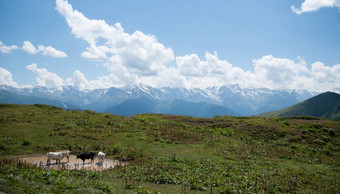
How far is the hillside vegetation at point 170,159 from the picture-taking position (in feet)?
50.3

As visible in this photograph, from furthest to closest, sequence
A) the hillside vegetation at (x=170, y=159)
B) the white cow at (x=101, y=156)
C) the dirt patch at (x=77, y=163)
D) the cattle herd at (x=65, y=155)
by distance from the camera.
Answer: the white cow at (x=101, y=156), the cattle herd at (x=65, y=155), the dirt patch at (x=77, y=163), the hillside vegetation at (x=170, y=159)

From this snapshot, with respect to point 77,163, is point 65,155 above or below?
above

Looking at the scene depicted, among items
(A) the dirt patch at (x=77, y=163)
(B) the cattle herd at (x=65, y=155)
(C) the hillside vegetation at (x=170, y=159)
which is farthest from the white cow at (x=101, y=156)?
(C) the hillside vegetation at (x=170, y=159)

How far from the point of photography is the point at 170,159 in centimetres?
2619

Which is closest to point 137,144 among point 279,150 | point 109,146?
point 109,146

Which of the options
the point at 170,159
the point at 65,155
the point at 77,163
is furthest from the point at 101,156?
the point at 170,159

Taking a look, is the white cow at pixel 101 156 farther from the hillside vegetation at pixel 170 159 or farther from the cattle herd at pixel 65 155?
the hillside vegetation at pixel 170 159

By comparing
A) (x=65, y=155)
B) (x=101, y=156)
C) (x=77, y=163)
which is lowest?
(x=77, y=163)

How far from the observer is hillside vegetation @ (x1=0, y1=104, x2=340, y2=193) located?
50.3ft

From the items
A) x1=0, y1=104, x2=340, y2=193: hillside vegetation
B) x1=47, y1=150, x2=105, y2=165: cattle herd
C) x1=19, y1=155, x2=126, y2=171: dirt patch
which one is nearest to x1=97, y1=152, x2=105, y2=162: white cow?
x1=47, y1=150, x2=105, y2=165: cattle herd

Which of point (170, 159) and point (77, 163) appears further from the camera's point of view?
point (170, 159)

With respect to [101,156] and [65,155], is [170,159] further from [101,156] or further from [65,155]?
[65,155]

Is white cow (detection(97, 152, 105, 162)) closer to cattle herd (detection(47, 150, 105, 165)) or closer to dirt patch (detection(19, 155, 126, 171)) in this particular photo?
cattle herd (detection(47, 150, 105, 165))

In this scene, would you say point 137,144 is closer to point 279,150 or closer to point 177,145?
point 177,145
